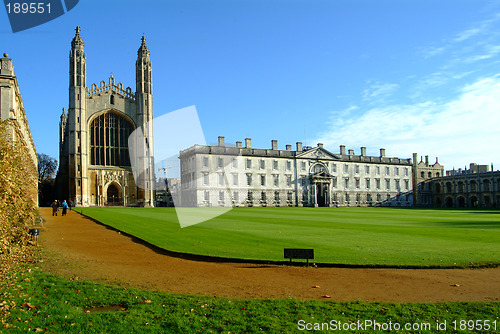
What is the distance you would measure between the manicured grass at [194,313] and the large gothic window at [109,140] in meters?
53.9

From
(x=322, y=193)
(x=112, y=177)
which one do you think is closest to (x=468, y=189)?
(x=322, y=193)

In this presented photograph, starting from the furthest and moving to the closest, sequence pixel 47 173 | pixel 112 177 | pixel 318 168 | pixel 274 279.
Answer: pixel 47 173, pixel 318 168, pixel 112 177, pixel 274 279

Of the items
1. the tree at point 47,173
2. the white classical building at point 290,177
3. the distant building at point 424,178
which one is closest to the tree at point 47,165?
the tree at point 47,173

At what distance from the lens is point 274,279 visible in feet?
32.3

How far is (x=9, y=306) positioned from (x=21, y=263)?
14.3ft

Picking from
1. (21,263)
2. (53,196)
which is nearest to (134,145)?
(53,196)

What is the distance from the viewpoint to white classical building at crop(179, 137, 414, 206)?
63.4 meters

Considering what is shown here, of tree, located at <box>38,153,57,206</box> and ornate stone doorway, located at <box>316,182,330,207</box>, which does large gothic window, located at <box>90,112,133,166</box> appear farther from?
ornate stone doorway, located at <box>316,182,330,207</box>

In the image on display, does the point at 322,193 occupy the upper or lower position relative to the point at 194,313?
Result: upper

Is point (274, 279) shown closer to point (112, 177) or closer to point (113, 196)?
point (112, 177)

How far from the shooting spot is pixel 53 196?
7825 centimetres

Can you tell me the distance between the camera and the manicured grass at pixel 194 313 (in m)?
6.32

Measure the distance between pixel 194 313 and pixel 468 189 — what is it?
286 feet

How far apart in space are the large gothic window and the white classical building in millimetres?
10397
